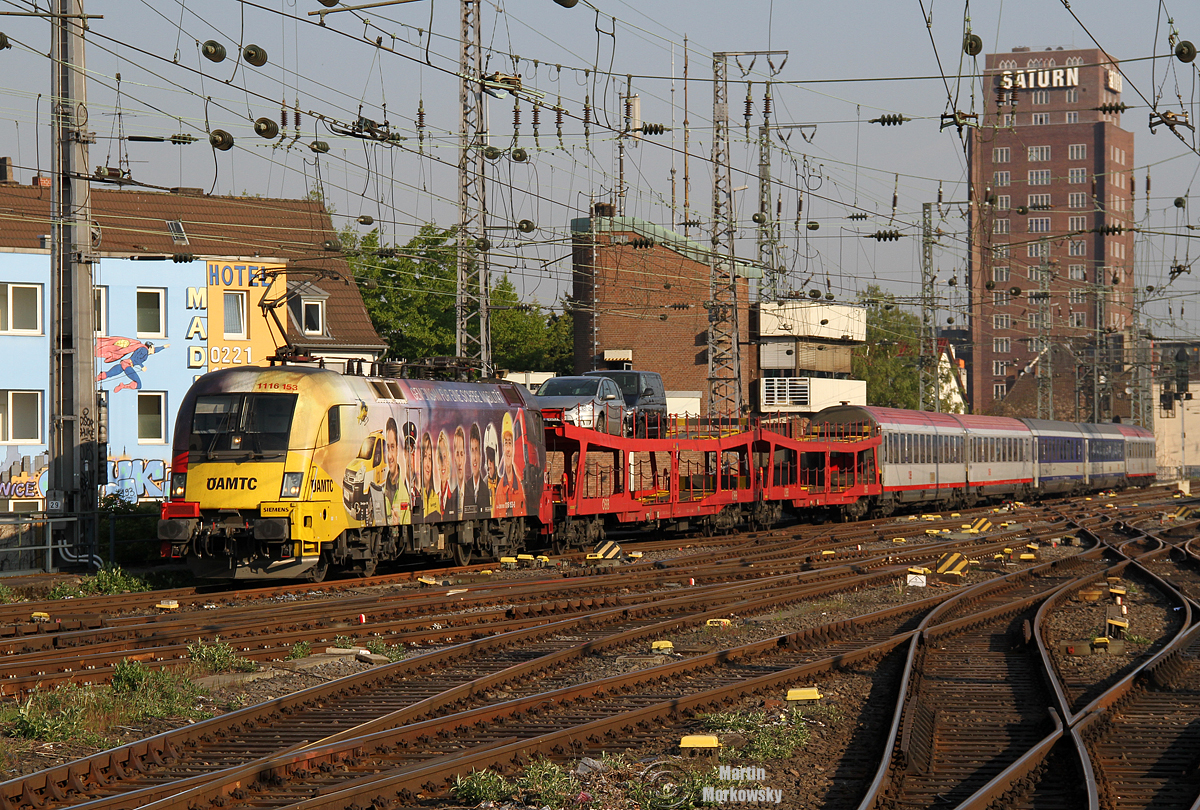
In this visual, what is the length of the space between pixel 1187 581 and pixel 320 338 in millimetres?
28684

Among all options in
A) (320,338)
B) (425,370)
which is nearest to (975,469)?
(320,338)

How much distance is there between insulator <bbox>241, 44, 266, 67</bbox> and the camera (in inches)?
710

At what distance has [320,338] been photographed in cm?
4256

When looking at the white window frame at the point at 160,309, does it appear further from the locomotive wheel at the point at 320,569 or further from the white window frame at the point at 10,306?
the locomotive wheel at the point at 320,569

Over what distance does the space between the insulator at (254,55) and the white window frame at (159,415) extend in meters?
21.8

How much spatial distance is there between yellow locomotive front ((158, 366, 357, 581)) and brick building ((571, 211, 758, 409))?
45.8 meters

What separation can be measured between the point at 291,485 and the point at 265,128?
6.18 meters

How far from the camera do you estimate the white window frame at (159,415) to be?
38.0 metres

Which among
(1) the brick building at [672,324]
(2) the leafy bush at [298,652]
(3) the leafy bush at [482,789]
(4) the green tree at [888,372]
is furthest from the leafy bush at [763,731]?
(4) the green tree at [888,372]

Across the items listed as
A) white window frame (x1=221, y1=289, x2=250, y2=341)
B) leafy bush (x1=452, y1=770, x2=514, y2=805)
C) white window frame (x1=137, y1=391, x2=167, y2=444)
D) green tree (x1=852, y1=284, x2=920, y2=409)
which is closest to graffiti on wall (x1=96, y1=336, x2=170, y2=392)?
white window frame (x1=137, y1=391, x2=167, y2=444)

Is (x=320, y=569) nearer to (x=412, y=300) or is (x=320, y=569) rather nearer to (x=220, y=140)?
(x=220, y=140)

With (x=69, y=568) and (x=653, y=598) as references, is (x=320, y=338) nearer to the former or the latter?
(x=69, y=568)

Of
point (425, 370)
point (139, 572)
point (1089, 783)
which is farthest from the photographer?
point (425, 370)

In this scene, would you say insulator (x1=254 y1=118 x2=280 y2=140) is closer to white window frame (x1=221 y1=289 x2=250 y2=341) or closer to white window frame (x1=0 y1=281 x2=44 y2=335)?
white window frame (x1=0 y1=281 x2=44 y2=335)
